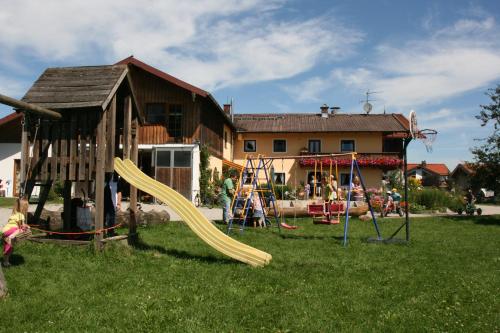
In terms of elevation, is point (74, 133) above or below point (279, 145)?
below

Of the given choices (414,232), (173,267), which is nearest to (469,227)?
(414,232)

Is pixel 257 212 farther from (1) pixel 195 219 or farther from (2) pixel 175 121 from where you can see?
(2) pixel 175 121

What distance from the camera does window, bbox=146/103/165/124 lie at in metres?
25.6

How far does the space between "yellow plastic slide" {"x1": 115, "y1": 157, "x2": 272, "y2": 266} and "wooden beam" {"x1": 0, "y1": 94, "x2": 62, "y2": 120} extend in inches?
61.5

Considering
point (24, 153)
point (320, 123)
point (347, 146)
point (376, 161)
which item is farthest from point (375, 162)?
point (24, 153)

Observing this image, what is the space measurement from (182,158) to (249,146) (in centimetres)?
1453

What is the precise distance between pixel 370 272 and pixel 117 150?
616 cm

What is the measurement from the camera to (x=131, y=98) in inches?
405

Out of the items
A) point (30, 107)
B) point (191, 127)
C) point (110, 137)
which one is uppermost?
point (191, 127)

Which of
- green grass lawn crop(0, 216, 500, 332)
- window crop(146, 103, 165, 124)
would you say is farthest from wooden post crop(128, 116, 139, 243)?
window crop(146, 103, 165, 124)

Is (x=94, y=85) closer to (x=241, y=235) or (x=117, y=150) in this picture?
(x=117, y=150)

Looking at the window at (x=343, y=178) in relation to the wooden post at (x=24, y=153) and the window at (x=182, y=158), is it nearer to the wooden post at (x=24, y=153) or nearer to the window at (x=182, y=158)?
the window at (x=182, y=158)

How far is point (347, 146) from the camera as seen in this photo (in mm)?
38094

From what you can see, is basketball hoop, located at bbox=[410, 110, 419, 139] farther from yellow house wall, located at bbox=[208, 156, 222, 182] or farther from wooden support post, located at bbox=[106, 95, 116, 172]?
yellow house wall, located at bbox=[208, 156, 222, 182]
